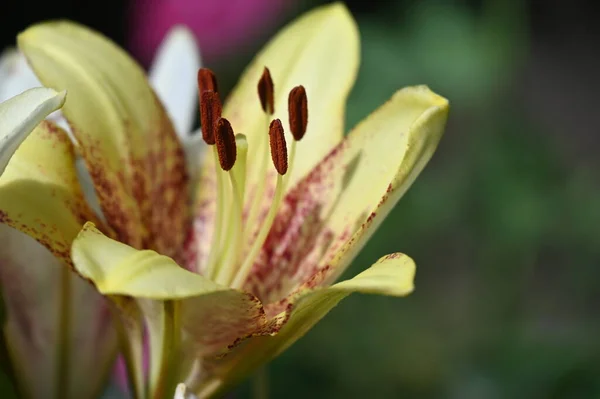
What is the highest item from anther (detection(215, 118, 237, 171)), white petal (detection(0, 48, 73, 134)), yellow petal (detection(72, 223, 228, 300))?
anther (detection(215, 118, 237, 171))

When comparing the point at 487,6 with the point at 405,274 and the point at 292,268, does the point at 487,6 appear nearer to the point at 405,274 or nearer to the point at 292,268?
the point at 292,268

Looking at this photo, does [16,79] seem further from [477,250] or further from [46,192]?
[477,250]

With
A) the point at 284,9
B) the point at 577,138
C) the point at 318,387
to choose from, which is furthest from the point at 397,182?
the point at 577,138

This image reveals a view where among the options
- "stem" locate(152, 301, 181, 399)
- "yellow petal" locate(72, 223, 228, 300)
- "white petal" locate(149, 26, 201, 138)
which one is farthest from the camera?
"white petal" locate(149, 26, 201, 138)

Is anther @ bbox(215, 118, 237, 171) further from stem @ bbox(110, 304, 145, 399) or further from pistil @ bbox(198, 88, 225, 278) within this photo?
stem @ bbox(110, 304, 145, 399)

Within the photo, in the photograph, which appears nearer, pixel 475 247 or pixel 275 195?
pixel 275 195

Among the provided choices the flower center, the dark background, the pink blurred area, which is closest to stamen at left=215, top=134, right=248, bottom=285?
the flower center

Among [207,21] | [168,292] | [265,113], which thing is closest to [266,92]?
[265,113]
